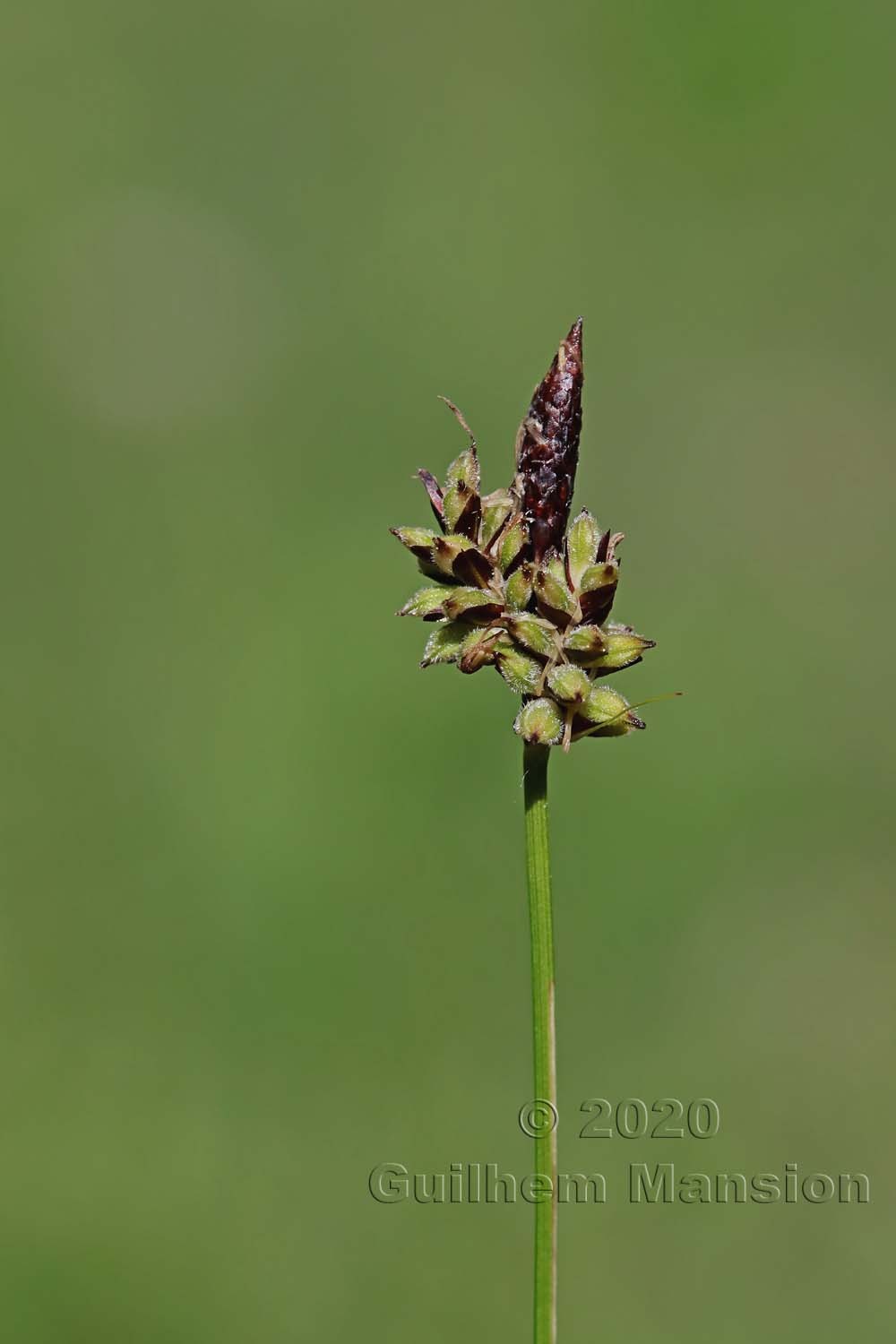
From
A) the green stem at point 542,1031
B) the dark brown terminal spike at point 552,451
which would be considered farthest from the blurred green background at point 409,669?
the dark brown terminal spike at point 552,451

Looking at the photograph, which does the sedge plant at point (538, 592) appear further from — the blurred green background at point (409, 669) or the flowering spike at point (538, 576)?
the blurred green background at point (409, 669)

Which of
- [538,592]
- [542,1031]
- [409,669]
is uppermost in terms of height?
[409,669]

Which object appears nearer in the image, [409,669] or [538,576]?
[538,576]

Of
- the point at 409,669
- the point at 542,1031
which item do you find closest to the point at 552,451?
the point at 542,1031

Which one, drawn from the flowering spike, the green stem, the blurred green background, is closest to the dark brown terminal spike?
the flowering spike

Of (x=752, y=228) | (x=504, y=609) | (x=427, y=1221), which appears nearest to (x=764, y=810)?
(x=427, y=1221)

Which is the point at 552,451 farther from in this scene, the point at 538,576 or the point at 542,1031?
the point at 542,1031
